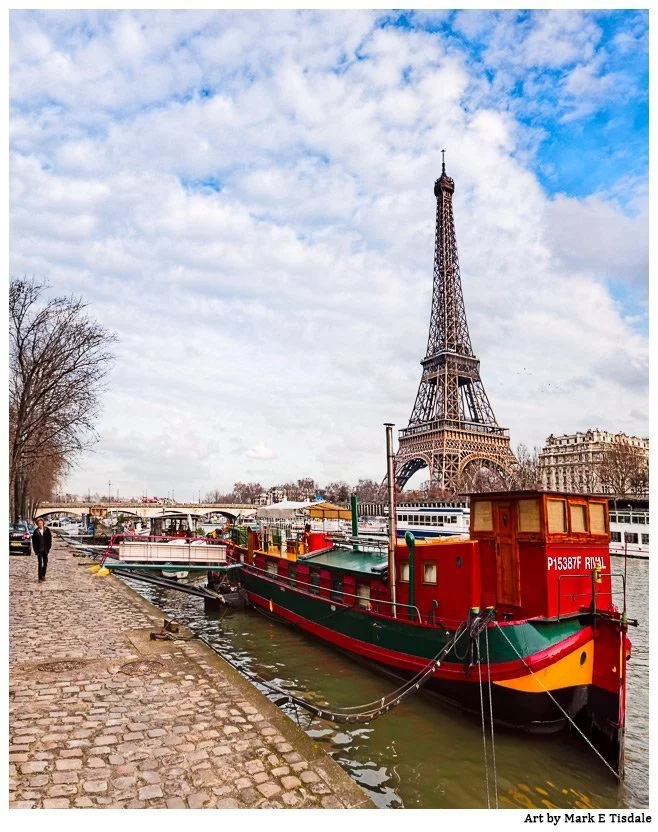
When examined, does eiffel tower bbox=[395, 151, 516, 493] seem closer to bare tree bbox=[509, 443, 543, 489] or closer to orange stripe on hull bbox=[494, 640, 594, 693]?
bare tree bbox=[509, 443, 543, 489]

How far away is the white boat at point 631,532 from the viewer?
131ft

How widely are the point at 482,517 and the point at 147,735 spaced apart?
688 cm

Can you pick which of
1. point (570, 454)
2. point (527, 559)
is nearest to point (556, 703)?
point (527, 559)

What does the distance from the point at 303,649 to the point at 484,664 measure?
258 inches

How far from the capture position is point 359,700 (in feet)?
37.0

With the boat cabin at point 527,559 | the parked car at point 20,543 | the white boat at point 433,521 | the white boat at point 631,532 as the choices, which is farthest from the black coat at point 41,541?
the white boat at point 631,532

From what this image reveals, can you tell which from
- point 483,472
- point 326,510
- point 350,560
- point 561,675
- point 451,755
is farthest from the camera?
point 483,472

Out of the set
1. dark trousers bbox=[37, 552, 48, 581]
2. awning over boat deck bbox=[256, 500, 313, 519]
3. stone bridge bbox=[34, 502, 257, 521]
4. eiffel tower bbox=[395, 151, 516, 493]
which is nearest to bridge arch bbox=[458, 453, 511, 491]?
eiffel tower bbox=[395, 151, 516, 493]

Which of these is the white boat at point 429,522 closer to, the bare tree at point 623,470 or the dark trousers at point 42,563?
the bare tree at point 623,470

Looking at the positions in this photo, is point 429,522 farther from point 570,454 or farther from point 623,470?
point 570,454

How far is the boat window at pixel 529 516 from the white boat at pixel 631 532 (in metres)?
30.6

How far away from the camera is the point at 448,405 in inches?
3147

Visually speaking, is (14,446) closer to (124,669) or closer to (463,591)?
(124,669)

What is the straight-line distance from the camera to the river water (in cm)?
771
